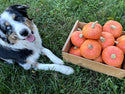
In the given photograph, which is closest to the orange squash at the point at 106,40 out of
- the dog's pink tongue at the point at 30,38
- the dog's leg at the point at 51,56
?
the dog's leg at the point at 51,56

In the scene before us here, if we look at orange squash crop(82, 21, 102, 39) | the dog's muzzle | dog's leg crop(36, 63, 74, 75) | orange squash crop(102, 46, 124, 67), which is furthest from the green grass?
orange squash crop(82, 21, 102, 39)

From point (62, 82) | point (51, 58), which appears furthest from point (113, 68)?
point (51, 58)

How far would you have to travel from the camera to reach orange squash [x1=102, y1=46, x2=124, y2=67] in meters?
2.11

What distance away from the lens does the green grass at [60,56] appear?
7.76 ft

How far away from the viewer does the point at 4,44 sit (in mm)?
2432

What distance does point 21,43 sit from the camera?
2453 millimetres

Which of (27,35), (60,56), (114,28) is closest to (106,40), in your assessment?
(114,28)

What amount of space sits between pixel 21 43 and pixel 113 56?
5.97 feet

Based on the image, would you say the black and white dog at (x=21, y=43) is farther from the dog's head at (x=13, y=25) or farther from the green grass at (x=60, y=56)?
the green grass at (x=60, y=56)

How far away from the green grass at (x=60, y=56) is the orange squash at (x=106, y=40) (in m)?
0.64

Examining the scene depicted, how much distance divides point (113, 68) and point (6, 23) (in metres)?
2.10

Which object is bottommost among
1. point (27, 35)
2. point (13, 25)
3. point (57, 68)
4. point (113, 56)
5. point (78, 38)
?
point (57, 68)

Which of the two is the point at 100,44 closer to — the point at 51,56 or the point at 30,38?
the point at 51,56

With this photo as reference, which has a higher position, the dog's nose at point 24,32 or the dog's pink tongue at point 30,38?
the dog's nose at point 24,32
